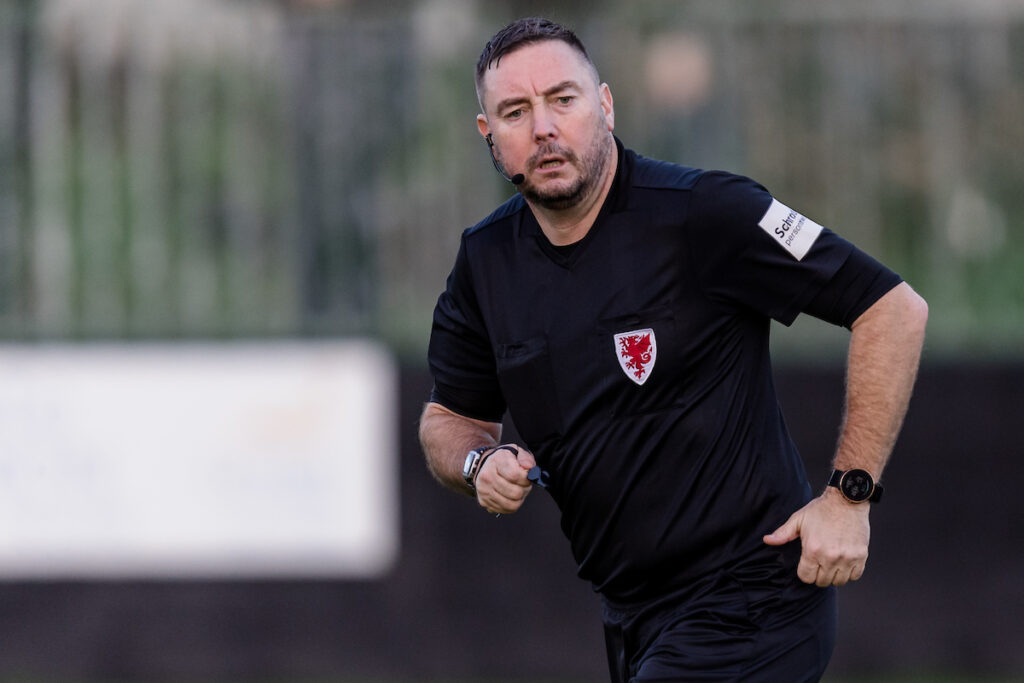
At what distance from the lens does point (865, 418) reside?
3.98m

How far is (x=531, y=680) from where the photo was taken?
341 inches

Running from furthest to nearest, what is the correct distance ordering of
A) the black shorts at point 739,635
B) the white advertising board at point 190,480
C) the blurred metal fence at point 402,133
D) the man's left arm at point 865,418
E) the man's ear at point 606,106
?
the blurred metal fence at point 402,133, the white advertising board at point 190,480, the man's ear at point 606,106, the black shorts at point 739,635, the man's left arm at point 865,418

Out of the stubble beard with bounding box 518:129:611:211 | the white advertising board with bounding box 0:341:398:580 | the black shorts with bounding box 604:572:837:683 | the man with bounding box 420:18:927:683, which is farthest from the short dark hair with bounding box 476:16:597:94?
the white advertising board with bounding box 0:341:398:580

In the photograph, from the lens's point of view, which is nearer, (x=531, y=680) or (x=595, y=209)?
(x=595, y=209)

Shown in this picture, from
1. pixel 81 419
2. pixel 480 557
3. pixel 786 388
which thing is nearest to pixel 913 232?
pixel 786 388

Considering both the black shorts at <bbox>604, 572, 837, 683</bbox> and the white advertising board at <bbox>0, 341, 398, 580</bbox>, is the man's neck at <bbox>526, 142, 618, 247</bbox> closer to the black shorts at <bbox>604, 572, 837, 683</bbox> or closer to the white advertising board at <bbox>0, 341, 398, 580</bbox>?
the black shorts at <bbox>604, 572, 837, 683</bbox>

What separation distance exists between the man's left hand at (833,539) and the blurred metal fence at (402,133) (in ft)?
18.3

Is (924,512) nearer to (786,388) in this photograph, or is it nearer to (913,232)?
(786,388)

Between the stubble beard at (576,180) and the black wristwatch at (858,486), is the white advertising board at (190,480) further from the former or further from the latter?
the black wristwatch at (858,486)

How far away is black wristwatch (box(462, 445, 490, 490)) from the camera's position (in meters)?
4.32

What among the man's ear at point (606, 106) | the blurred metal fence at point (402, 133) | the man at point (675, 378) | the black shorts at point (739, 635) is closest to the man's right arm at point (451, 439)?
the man at point (675, 378)

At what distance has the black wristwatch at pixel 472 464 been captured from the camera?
14.2 ft

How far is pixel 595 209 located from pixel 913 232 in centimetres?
575

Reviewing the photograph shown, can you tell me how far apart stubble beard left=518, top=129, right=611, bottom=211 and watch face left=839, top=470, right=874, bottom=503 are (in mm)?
1007
